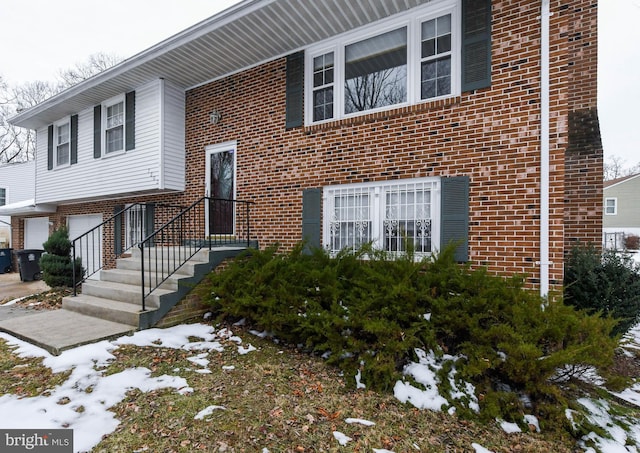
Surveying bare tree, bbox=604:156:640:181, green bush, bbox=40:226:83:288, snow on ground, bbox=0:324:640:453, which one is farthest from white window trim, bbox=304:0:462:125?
bare tree, bbox=604:156:640:181

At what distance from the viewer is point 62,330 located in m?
4.29

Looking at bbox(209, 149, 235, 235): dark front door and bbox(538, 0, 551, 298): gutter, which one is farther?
bbox(209, 149, 235, 235): dark front door

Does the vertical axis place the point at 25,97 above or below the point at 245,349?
above

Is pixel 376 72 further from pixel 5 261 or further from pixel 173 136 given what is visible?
pixel 5 261

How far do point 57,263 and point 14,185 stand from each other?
13.7 m

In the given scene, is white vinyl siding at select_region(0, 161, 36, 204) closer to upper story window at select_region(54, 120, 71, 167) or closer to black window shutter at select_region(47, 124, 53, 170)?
black window shutter at select_region(47, 124, 53, 170)

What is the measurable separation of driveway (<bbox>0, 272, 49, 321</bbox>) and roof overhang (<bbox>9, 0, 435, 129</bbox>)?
5038mm

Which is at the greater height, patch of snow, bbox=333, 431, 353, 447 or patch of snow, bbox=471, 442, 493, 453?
patch of snow, bbox=333, 431, 353, 447

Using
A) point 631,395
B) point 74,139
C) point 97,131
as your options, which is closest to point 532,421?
point 631,395

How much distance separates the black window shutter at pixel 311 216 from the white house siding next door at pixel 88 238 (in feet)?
24.0

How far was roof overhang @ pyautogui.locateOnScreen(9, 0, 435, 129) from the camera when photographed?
16.6ft

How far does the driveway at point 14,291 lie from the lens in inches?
229

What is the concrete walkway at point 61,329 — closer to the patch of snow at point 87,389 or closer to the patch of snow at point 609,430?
the patch of snow at point 87,389

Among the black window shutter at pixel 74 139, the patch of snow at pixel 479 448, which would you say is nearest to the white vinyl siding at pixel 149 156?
the black window shutter at pixel 74 139
